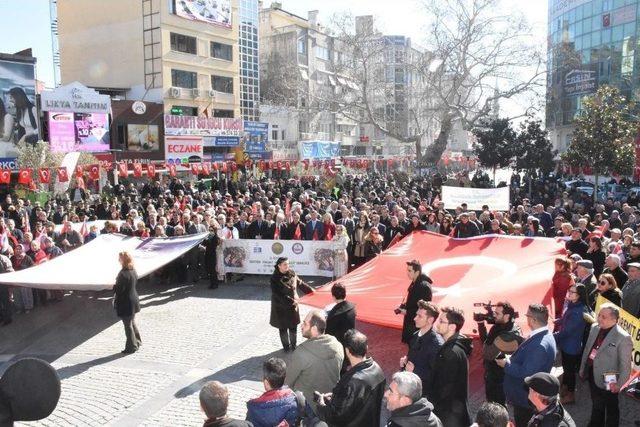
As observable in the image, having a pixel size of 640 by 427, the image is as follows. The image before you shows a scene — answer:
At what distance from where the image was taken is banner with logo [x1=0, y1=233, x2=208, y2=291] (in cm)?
987

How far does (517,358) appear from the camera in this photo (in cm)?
522

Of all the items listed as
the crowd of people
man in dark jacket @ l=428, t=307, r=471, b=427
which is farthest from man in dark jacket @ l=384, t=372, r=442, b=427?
man in dark jacket @ l=428, t=307, r=471, b=427

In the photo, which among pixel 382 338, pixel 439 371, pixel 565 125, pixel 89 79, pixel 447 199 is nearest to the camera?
pixel 439 371

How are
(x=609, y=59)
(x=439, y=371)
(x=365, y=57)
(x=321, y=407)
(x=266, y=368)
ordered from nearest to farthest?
(x=266, y=368)
(x=321, y=407)
(x=439, y=371)
(x=365, y=57)
(x=609, y=59)

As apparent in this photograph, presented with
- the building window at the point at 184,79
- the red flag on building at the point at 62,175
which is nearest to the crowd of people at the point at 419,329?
the red flag on building at the point at 62,175

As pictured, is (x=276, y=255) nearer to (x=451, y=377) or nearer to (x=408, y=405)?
(x=451, y=377)

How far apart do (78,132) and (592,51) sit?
161 ft

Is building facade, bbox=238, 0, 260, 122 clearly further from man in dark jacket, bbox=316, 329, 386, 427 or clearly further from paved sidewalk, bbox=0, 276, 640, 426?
man in dark jacket, bbox=316, 329, 386, 427

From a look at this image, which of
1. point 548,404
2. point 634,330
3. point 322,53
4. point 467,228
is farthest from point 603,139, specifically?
point 322,53

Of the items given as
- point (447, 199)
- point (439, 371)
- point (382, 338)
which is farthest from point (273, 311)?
point (447, 199)

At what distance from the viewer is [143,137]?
37.6 metres

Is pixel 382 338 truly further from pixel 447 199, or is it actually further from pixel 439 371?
pixel 447 199

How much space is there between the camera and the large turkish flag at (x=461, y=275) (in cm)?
800

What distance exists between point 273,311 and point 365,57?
32638 mm
